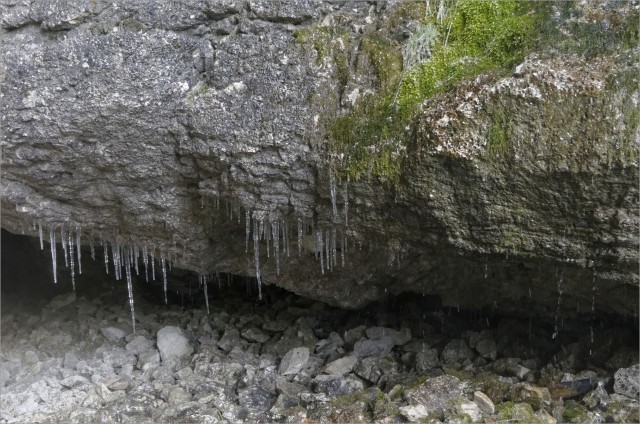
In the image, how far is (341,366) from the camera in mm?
4855

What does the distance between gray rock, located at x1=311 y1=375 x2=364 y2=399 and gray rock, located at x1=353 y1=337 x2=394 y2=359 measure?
45cm

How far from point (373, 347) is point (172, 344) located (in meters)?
1.66

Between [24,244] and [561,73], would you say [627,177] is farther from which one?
[24,244]

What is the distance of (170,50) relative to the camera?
3775mm

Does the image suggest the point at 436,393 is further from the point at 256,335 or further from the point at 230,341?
the point at 230,341

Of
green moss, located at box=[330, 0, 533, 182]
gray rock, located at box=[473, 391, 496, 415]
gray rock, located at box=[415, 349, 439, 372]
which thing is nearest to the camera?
green moss, located at box=[330, 0, 533, 182]

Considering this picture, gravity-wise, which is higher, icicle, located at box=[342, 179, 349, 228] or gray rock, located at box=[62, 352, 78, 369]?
icicle, located at box=[342, 179, 349, 228]

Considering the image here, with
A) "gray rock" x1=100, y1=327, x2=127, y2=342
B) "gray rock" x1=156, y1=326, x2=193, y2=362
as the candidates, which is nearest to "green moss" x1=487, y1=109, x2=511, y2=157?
"gray rock" x1=156, y1=326, x2=193, y2=362

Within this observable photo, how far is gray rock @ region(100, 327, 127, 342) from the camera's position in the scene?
5.65 metres

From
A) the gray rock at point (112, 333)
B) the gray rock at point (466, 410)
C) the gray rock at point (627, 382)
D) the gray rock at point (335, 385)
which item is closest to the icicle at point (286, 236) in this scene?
the gray rock at point (335, 385)

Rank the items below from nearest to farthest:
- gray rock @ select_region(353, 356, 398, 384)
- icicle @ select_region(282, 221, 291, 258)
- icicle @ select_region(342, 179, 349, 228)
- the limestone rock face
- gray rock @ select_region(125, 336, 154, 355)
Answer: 1. the limestone rock face
2. icicle @ select_region(342, 179, 349, 228)
3. icicle @ select_region(282, 221, 291, 258)
4. gray rock @ select_region(353, 356, 398, 384)
5. gray rock @ select_region(125, 336, 154, 355)

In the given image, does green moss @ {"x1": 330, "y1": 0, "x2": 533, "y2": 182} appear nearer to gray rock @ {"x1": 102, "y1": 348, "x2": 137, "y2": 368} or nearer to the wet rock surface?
the wet rock surface

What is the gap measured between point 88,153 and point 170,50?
85 cm

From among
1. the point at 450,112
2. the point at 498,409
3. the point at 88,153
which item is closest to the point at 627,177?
the point at 450,112
